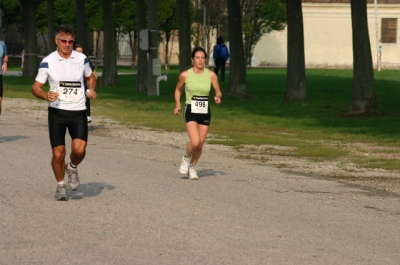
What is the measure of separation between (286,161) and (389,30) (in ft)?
246

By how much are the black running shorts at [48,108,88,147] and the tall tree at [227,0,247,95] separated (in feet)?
79.1

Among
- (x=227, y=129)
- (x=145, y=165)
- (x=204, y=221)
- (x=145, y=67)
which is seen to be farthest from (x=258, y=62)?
(x=204, y=221)

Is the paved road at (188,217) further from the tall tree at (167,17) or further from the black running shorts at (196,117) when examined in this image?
the tall tree at (167,17)

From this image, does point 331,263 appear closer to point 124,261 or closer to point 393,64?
point 124,261

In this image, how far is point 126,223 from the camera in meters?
10.7

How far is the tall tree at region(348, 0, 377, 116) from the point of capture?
93.5 feet

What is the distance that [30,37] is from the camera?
5706cm

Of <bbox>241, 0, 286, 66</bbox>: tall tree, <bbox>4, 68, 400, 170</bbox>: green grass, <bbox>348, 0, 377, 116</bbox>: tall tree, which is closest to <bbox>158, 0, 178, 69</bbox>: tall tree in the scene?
<bbox>241, 0, 286, 66</bbox>: tall tree

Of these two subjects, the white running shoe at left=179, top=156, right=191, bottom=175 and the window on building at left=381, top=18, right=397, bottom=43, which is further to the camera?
the window on building at left=381, top=18, right=397, bottom=43

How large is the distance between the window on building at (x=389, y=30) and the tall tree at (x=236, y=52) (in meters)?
55.7

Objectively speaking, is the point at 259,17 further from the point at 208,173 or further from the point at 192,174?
the point at 192,174

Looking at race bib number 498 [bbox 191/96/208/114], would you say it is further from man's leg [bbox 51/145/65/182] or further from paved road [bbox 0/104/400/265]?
man's leg [bbox 51/145/65/182]

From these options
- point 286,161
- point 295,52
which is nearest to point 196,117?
point 286,161

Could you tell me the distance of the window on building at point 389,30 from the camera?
9131 cm
